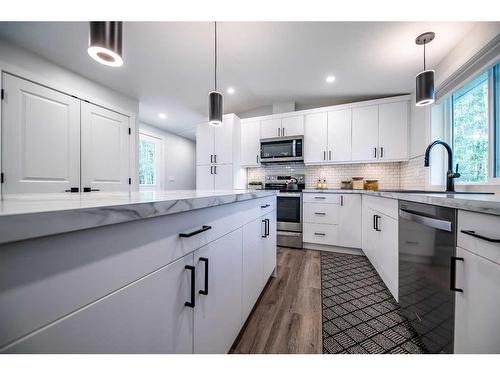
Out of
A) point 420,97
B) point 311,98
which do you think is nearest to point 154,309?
point 420,97

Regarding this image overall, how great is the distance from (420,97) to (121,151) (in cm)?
405

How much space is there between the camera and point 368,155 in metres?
3.12

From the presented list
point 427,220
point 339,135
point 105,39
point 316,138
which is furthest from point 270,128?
point 105,39

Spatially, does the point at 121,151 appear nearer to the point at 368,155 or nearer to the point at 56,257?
the point at 56,257

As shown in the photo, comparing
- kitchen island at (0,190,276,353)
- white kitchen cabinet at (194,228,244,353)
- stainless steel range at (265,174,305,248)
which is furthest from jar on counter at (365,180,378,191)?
kitchen island at (0,190,276,353)

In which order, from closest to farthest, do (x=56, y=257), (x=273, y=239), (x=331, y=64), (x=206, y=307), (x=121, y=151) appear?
(x=56, y=257), (x=206, y=307), (x=273, y=239), (x=331, y=64), (x=121, y=151)

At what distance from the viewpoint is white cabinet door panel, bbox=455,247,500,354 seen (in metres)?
0.66

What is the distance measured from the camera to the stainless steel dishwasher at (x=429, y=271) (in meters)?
0.87

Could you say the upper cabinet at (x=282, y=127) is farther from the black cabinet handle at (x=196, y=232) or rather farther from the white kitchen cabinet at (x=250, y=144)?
the black cabinet handle at (x=196, y=232)

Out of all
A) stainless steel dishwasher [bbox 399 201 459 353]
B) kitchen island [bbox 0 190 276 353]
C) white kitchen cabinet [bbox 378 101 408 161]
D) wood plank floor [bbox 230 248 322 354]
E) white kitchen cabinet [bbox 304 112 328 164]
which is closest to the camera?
kitchen island [bbox 0 190 276 353]

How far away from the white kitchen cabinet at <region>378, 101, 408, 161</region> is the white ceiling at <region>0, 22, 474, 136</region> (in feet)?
1.00

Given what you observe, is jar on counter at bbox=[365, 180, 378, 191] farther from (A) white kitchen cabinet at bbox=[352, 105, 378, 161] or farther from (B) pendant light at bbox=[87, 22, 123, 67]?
(B) pendant light at bbox=[87, 22, 123, 67]

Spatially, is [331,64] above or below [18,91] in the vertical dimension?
above

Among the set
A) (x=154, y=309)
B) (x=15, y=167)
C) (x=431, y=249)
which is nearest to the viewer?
(x=154, y=309)
